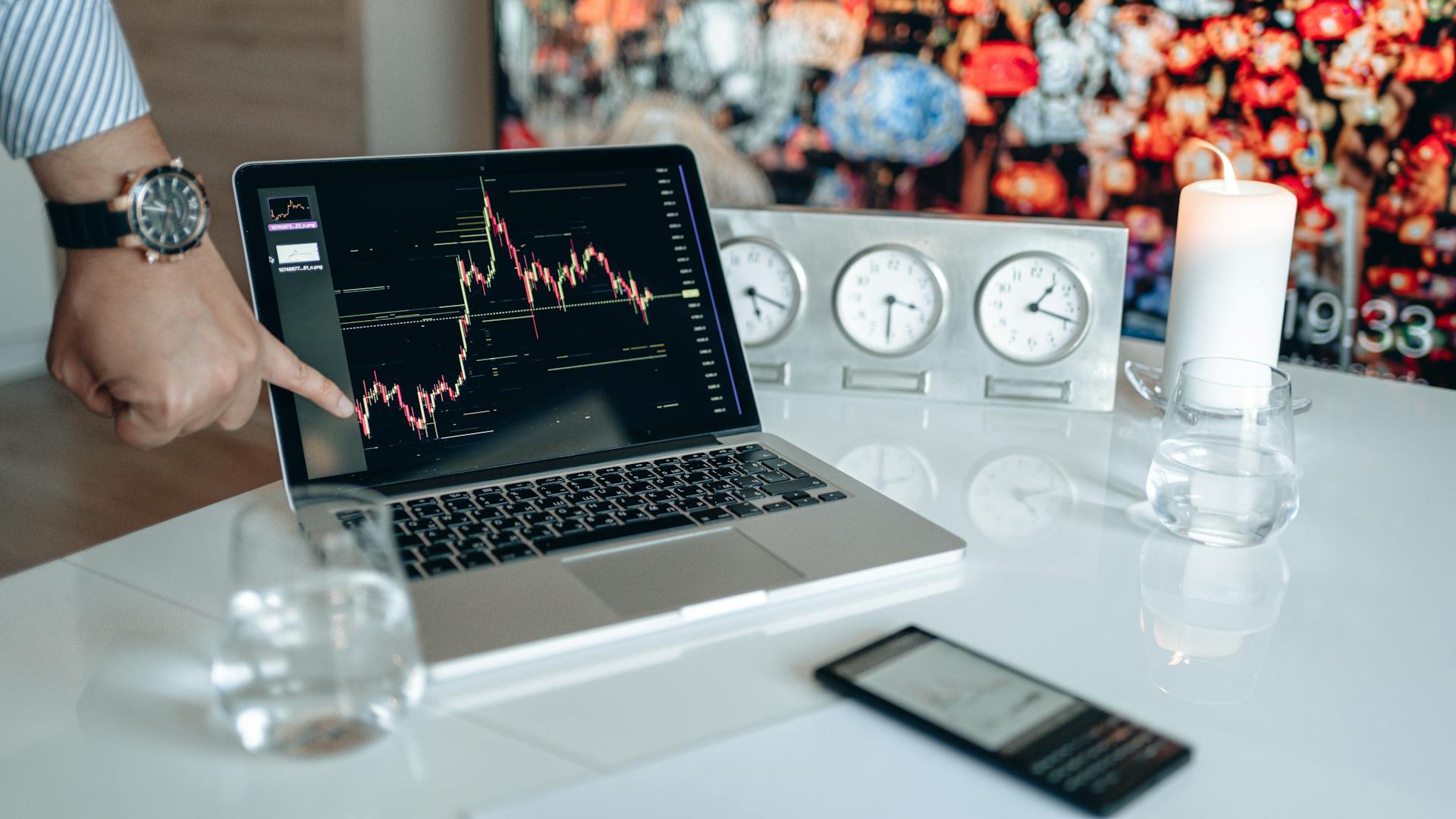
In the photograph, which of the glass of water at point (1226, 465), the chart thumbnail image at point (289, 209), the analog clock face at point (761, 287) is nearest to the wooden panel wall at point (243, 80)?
the analog clock face at point (761, 287)

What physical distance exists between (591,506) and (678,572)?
0.11 meters

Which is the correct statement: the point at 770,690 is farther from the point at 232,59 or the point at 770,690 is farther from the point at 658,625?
the point at 232,59

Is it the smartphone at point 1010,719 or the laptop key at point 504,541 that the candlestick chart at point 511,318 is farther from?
the smartphone at point 1010,719

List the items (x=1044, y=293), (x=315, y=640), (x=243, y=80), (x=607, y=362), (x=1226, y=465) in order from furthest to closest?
1. (x=243, y=80)
2. (x=1044, y=293)
3. (x=607, y=362)
4. (x=1226, y=465)
5. (x=315, y=640)

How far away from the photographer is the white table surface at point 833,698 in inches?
22.5

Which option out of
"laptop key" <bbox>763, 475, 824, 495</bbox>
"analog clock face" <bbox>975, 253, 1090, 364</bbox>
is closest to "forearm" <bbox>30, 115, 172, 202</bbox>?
"laptop key" <bbox>763, 475, 824, 495</bbox>

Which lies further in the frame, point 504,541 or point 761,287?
point 761,287

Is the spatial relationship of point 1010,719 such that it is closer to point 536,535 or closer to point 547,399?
point 536,535

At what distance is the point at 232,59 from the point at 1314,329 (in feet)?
8.82

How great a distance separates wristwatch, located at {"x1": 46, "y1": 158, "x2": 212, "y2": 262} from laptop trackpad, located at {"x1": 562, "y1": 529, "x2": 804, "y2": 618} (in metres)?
0.32

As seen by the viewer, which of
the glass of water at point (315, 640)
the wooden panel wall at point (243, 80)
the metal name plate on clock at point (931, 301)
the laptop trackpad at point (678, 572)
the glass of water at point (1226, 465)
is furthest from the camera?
the wooden panel wall at point (243, 80)

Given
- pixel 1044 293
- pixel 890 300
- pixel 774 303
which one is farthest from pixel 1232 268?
pixel 774 303

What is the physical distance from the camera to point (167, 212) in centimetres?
77

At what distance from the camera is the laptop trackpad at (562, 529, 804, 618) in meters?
0.73
